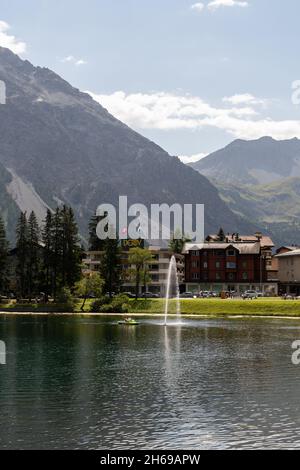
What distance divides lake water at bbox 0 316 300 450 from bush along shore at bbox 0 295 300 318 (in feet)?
147

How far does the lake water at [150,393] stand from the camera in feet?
122

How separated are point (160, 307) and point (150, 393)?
10616 cm

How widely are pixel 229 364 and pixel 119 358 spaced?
12.9m

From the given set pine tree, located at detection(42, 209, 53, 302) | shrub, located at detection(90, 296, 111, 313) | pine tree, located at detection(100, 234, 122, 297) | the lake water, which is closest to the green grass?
shrub, located at detection(90, 296, 111, 313)

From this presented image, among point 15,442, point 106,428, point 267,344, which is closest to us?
point 15,442

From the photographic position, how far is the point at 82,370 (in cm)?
6228

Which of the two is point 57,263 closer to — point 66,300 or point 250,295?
point 66,300

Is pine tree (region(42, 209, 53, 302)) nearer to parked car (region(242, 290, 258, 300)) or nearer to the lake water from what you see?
parked car (region(242, 290, 258, 300))

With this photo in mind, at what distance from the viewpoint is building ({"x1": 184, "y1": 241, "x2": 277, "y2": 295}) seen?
642ft

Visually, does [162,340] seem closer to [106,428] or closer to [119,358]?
[119,358]

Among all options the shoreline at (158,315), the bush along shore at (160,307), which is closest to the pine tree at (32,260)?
the bush along shore at (160,307)

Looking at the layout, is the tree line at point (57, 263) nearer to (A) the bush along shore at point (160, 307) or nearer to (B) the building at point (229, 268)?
(A) the bush along shore at point (160, 307)

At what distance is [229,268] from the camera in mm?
196375

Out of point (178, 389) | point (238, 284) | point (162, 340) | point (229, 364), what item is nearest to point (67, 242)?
point (238, 284)
